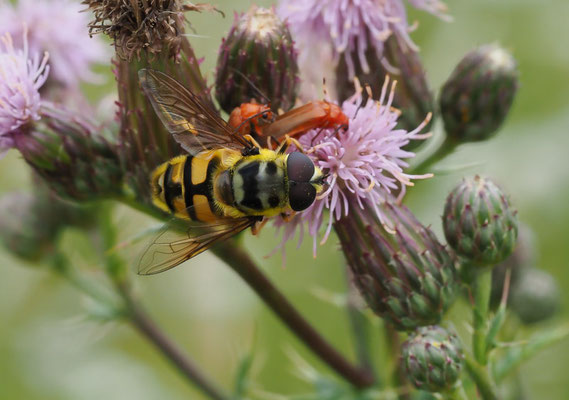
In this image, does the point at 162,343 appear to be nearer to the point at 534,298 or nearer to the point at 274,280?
the point at 274,280

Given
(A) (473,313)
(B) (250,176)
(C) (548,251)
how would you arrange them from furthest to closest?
1. (C) (548,251)
2. (A) (473,313)
3. (B) (250,176)

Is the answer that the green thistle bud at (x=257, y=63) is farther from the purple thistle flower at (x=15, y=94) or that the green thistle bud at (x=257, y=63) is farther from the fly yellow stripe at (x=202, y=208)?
the purple thistle flower at (x=15, y=94)

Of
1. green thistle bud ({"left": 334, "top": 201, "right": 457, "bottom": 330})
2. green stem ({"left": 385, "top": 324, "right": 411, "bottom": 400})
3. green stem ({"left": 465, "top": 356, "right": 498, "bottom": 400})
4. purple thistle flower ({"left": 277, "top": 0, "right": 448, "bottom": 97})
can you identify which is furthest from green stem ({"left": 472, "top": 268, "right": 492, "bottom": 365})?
purple thistle flower ({"left": 277, "top": 0, "right": 448, "bottom": 97})

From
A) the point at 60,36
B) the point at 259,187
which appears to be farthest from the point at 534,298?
the point at 60,36

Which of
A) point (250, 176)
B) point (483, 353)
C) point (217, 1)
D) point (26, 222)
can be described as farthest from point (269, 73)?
point (217, 1)

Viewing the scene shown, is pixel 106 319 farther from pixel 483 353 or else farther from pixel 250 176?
pixel 483 353
